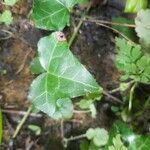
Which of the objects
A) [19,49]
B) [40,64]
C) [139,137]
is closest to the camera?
[40,64]

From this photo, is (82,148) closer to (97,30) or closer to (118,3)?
(97,30)

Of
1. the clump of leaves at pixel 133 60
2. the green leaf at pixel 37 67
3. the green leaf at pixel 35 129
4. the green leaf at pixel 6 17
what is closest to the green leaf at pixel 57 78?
the green leaf at pixel 37 67

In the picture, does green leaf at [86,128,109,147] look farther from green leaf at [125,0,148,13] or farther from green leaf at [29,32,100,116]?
green leaf at [125,0,148,13]

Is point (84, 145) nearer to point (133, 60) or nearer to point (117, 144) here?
point (117, 144)

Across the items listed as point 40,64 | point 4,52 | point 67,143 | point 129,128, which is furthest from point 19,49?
point 129,128

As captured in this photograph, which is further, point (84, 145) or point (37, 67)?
point (84, 145)

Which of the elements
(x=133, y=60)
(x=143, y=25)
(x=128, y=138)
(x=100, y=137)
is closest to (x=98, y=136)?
(x=100, y=137)
